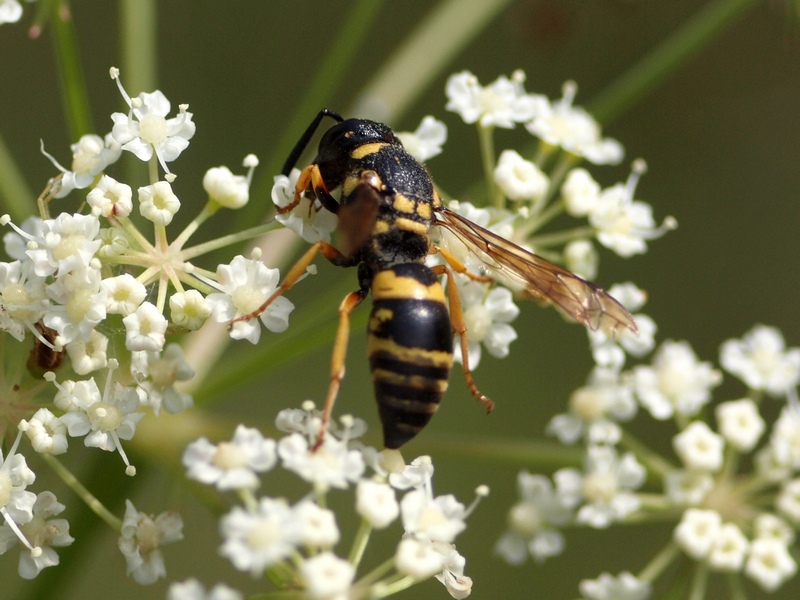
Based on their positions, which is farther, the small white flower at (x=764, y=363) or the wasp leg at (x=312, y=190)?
the small white flower at (x=764, y=363)

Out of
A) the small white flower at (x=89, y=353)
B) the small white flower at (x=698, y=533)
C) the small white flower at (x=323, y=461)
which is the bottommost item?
the small white flower at (x=698, y=533)

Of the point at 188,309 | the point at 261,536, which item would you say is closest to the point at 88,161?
the point at 188,309

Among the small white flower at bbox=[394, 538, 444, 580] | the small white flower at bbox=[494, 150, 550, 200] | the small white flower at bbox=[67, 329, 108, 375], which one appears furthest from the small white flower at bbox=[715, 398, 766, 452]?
the small white flower at bbox=[67, 329, 108, 375]

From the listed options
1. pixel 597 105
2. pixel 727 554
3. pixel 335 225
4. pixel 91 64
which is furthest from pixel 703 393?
pixel 91 64

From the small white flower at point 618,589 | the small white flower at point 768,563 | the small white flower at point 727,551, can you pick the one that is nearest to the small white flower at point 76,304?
the small white flower at point 618,589

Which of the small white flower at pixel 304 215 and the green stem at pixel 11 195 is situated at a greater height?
the small white flower at pixel 304 215

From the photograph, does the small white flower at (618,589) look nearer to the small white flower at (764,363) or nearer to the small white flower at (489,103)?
the small white flower at (764,363)

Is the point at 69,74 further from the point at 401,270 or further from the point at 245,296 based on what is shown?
the point at 401,270

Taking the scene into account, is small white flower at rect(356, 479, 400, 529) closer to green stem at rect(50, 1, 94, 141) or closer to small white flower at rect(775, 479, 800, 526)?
green stem at rect(50, 1, 94, 141)
